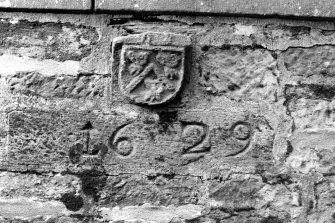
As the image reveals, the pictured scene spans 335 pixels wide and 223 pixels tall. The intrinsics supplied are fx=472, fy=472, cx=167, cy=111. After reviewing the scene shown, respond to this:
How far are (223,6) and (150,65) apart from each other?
373 mm

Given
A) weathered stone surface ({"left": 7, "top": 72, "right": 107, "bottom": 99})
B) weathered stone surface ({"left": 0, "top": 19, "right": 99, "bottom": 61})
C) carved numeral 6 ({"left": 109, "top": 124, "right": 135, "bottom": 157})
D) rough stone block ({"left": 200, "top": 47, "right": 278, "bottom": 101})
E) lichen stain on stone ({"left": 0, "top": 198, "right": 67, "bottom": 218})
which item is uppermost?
weathered stone surface ({"left": 0, "top": 19, "right": 99, "bottom": 61})

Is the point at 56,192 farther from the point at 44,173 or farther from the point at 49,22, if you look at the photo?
the point at 49,22

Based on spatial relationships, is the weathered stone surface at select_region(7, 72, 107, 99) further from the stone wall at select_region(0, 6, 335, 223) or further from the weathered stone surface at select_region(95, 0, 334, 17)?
the weathered stone surface at select_region(95, 0, 334, 17)

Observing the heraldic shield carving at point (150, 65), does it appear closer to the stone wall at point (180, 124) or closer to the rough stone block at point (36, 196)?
the stone wall at point (180, 124)

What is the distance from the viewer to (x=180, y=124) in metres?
1.93

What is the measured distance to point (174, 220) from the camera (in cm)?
194

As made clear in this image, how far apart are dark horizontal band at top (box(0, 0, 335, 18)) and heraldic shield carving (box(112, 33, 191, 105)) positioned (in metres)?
0.12

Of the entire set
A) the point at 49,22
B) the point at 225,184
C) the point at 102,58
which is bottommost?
the point at 225,184

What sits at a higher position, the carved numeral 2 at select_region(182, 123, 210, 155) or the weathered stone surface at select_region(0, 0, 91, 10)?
the weathered stone surface at select_region(0, 0, 91, 10)

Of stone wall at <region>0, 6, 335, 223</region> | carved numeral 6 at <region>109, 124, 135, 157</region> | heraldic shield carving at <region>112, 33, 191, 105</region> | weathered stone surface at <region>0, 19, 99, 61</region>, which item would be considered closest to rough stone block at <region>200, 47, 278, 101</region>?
stone wall at <region>0, 6, 335, 223</region>

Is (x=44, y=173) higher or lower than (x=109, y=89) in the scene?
lower

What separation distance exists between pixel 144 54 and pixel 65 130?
1.49ft

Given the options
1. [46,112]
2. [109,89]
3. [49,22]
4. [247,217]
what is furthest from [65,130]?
[247,217]

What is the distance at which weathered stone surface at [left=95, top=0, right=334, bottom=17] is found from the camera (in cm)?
187
